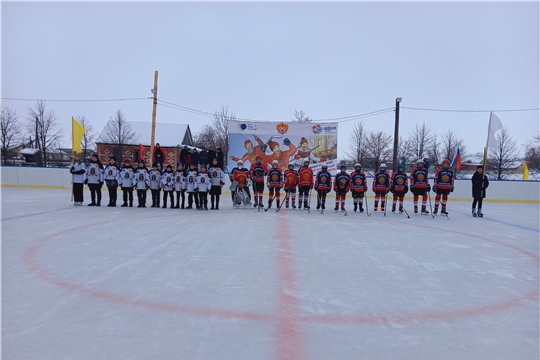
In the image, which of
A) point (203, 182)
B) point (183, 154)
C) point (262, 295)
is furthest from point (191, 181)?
point (262, 295)

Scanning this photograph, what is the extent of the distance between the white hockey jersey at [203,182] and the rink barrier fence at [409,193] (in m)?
6.67

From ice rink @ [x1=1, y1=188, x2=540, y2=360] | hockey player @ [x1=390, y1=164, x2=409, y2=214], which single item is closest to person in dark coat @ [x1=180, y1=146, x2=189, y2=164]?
ice rink @ [x1=1, y1=188, x2=540, y2=360]

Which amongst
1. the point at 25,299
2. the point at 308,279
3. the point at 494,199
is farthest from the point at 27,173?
the point at 494,199

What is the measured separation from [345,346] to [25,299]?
285 centimetres

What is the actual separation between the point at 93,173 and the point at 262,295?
357 inches

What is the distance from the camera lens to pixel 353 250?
552cm

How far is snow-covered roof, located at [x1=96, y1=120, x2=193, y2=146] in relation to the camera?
129 ft

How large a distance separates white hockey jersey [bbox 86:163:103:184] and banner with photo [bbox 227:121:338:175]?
708 cm

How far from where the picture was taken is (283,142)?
17.0m

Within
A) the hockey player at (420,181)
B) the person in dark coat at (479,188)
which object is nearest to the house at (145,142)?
the hockey player at (420,181)

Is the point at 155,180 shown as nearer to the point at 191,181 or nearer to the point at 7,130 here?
the point at 191,181

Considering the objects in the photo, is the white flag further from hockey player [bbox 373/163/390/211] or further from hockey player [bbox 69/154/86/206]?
hockey player [bbox 69/154/86/206]

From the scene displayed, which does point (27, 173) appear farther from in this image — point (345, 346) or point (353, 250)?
point (345, 346)

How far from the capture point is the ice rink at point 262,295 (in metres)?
Result: 2.49
